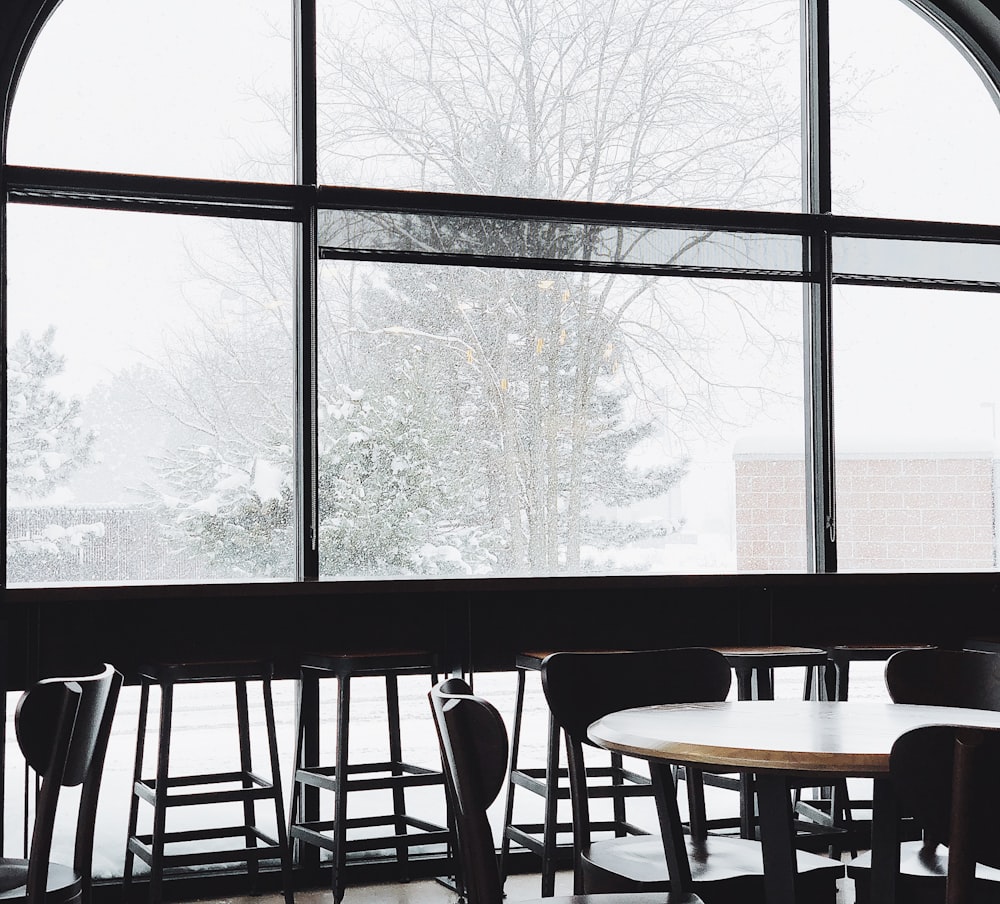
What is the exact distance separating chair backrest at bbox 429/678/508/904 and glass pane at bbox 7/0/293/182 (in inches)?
128

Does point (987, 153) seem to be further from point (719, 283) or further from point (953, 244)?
point (719, 283)

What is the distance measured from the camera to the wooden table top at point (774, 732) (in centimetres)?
204

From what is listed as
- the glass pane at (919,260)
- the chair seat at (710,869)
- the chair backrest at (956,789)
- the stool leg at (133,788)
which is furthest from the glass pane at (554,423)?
the chair backrest at (956,789)

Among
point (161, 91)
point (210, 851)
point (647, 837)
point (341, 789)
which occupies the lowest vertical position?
point (210, 851)

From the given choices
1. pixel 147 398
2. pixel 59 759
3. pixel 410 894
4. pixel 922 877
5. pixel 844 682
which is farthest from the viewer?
pixel 147 398

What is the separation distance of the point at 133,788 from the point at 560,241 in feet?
8.36

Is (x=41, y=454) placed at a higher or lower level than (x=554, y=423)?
lower

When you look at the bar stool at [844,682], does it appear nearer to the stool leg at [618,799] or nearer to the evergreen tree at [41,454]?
the stool leg at [618,799]

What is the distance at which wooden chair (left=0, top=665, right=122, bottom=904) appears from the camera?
2.19 metres

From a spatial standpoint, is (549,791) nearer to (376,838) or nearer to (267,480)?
A: (376,838)

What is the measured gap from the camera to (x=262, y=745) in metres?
4.60

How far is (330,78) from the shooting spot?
192 inches

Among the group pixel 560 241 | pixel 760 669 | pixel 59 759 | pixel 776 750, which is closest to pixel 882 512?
pixel 760 669

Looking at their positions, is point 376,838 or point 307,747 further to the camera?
point 307,747
